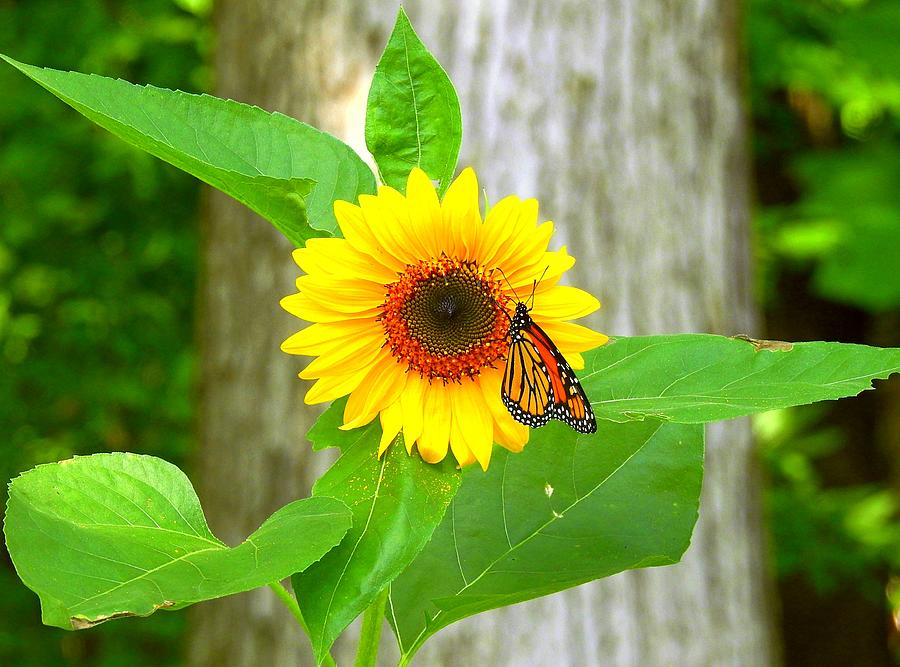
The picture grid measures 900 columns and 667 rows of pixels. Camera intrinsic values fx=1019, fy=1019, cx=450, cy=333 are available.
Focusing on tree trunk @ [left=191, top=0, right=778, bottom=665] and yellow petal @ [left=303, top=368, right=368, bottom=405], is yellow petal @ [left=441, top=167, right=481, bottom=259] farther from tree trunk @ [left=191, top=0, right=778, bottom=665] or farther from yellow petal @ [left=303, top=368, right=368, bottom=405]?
tree trunk @ [left=191, top=0, right=778, bottom=665]

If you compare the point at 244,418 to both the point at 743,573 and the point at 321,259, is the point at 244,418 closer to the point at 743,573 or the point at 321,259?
the point at 743,573

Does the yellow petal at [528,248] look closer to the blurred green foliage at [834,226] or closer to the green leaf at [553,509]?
the green leaf at [553,509]

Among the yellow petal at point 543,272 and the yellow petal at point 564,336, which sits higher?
the yellow petal at point 543,272

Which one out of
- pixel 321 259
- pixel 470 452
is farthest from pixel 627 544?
pixel 321 259

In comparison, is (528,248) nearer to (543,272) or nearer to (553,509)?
(543,272)

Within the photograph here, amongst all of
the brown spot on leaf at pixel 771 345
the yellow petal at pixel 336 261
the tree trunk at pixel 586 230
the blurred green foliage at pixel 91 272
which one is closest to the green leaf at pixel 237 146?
the yellow petal at pixel 336 261

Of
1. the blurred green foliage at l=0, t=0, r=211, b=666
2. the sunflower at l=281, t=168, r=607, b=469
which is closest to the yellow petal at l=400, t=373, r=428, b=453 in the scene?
the sunflower at l=281, t=168, r=607, b=469

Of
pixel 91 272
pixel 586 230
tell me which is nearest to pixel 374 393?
pixel 586 230
